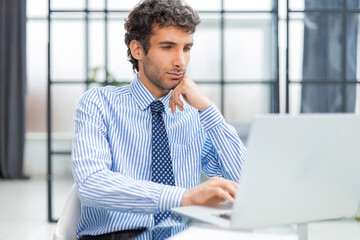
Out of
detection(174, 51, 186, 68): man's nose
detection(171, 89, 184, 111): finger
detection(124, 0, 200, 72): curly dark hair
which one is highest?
detection(124, 0, 200, 72): curly dark hair

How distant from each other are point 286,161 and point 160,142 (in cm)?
69

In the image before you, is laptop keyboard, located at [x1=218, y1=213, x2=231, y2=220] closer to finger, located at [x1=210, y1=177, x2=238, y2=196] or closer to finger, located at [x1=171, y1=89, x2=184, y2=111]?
finger, located at [x1=210, y1=177, x2=238, y2=196]

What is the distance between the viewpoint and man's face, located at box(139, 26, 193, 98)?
148cm

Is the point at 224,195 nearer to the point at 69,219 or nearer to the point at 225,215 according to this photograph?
the point at 225,215

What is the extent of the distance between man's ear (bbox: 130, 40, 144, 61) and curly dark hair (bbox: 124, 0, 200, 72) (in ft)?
0.06

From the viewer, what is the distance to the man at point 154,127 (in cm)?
135

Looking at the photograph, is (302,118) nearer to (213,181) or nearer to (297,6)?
(213,181)

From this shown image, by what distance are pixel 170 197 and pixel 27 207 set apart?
358 centimetres

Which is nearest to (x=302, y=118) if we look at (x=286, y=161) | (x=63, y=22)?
(x=286, y=161)

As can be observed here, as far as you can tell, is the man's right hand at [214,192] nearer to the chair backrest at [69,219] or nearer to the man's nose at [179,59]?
the chair backrest at [69,219]

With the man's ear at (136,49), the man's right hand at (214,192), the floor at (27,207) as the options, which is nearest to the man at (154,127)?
the man's ear at (136,49)

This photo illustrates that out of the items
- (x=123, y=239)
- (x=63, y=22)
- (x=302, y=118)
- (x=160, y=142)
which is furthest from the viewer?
(x=63, y=22)

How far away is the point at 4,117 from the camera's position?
6430 millimetres

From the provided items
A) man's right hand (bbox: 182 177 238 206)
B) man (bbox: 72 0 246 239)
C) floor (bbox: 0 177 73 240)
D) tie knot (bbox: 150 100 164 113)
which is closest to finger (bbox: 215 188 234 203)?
man's right hand (bbox: 182 177 238 206)
